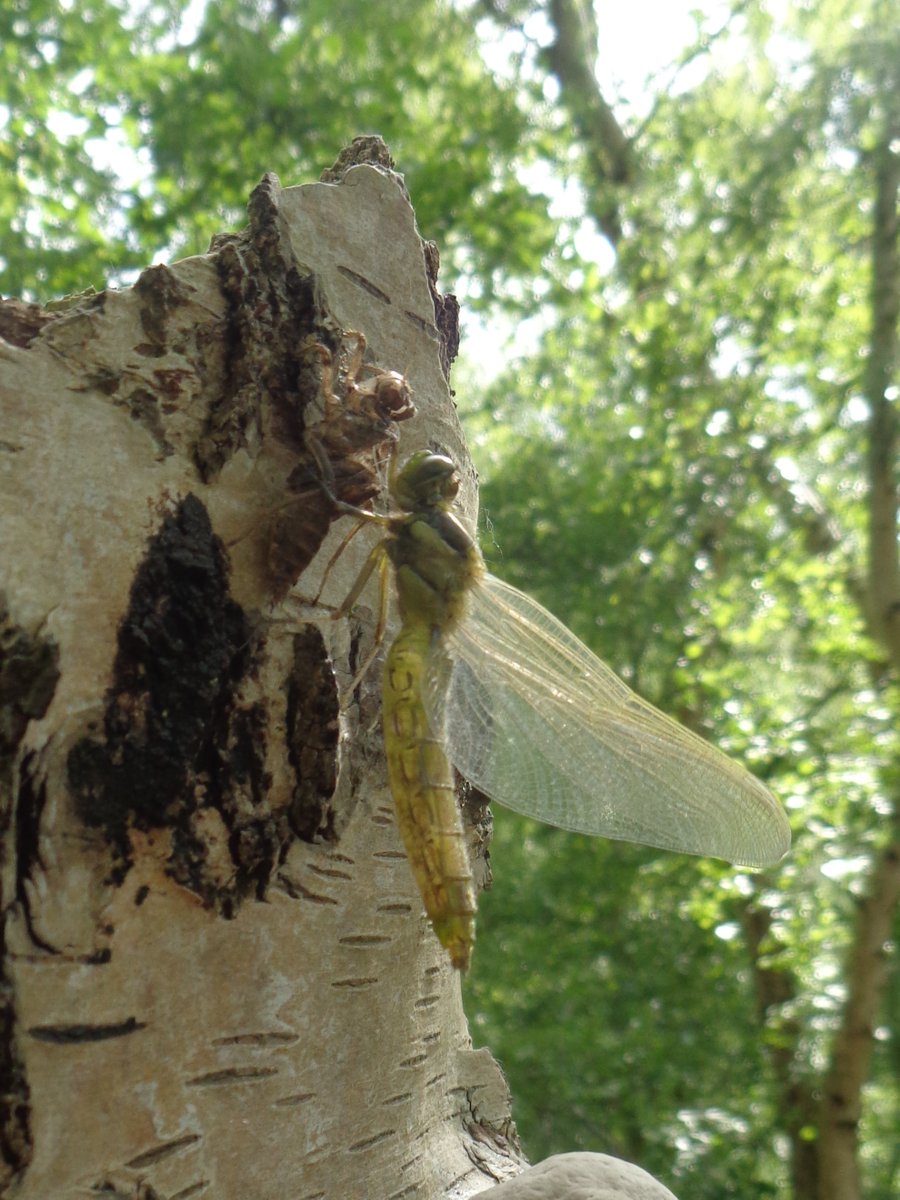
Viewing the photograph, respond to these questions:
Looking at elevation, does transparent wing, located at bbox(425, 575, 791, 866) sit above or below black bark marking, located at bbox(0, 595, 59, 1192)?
above

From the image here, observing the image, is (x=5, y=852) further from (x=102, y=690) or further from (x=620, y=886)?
(x=620, y=886)

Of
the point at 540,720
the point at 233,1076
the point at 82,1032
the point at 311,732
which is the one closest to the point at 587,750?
the point at 540,720

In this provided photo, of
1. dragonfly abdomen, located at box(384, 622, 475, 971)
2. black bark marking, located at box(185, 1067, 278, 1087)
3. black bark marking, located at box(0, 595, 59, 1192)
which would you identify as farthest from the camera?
dragonfly abdomen, located at box(384, 622, 475, 971)

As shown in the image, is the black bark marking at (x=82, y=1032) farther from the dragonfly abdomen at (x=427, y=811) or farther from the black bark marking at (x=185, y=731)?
the dragonfly abdomen at (x=427, y=811)

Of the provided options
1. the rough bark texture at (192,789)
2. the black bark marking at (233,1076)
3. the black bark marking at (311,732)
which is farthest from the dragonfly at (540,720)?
the black bark marking at (233,1076)

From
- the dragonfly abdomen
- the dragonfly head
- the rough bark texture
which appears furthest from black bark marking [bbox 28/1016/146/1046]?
the dragonfly head

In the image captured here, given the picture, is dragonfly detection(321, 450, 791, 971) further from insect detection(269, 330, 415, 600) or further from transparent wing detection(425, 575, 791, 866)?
insect detection(269, 330, 415, 600)

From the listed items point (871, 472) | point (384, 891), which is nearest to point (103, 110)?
point (871, 472)
